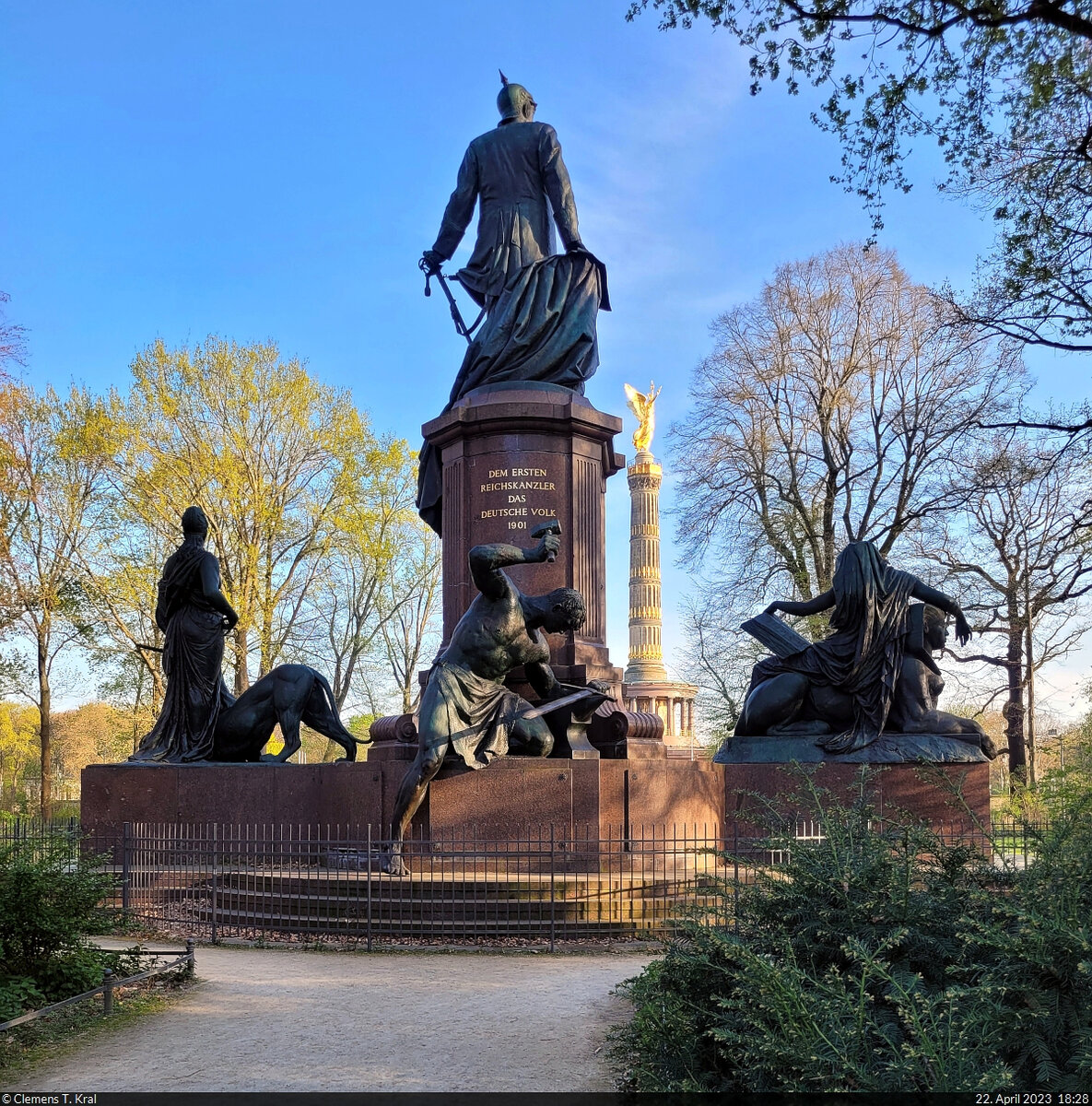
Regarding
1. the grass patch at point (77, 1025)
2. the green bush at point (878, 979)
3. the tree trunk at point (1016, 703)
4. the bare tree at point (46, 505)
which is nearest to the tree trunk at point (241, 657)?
the bare tree at point (46, 505)

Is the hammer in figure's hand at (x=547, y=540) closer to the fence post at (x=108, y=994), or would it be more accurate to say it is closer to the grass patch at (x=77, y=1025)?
the grass patch at (x=77, y=1025)

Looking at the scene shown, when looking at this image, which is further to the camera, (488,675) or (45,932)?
(488,675)

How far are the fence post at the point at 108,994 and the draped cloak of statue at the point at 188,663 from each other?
7.52 metres

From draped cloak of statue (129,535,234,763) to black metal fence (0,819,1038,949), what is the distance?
264cm

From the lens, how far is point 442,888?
1023 cm

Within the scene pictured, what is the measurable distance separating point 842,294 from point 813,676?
16103mm

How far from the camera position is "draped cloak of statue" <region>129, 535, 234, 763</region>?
1474cm

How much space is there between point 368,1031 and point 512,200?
11401 mm

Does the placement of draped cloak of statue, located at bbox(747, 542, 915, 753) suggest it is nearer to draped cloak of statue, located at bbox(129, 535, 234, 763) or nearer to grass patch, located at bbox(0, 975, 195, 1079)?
draped cloak of statue, located at bbox(129, 535, 234, 763)

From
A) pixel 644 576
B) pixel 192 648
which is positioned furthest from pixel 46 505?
pixel 644 576

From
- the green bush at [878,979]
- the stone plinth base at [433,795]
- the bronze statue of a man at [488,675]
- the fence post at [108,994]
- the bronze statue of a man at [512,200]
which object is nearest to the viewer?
the green bush at [878,979]

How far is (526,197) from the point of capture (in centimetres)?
1542

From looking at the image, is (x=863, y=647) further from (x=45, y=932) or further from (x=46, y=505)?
(x=46, y=505)

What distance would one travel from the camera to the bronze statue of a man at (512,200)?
15203mm
